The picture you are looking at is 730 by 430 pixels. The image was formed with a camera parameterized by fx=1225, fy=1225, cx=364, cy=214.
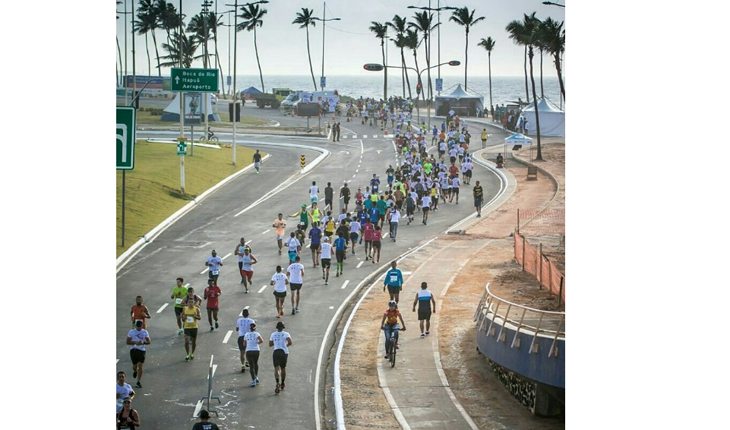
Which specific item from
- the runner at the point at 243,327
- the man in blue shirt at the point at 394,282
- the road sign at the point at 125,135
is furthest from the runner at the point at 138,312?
the man in blue shirt at the point at 394,282

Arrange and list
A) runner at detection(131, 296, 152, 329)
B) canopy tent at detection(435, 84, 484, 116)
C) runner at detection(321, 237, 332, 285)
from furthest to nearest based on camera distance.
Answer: canopy tent at detection(435, 84, 484, 116) < runner at detection(321, 237, 332, 285) < runner at detection(131, 296, 152, 329)

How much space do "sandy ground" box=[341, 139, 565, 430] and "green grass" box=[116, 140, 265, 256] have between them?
20.8 feet

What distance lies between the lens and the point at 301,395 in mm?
23484

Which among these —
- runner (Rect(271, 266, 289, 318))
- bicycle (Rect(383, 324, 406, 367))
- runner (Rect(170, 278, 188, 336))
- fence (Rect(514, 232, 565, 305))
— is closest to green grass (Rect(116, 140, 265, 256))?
runner (Rect(170, 278, 188, 336))

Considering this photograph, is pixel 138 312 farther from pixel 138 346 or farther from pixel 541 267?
pixel 541 267

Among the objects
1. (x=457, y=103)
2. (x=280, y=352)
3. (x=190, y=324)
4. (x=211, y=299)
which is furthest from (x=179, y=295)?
(x=457, y=103)

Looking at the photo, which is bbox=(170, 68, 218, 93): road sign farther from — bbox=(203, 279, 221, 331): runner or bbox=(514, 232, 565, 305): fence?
bbox=(514, 232, 565, 305): fence

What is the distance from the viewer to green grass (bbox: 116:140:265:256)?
104 ft

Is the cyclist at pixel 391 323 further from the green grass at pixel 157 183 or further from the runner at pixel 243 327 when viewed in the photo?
the green grass at pixel 157 183

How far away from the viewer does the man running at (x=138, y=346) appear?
77.8 ft

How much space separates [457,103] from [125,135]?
200 ft

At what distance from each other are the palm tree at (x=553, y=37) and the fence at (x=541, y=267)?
4.39 meters
